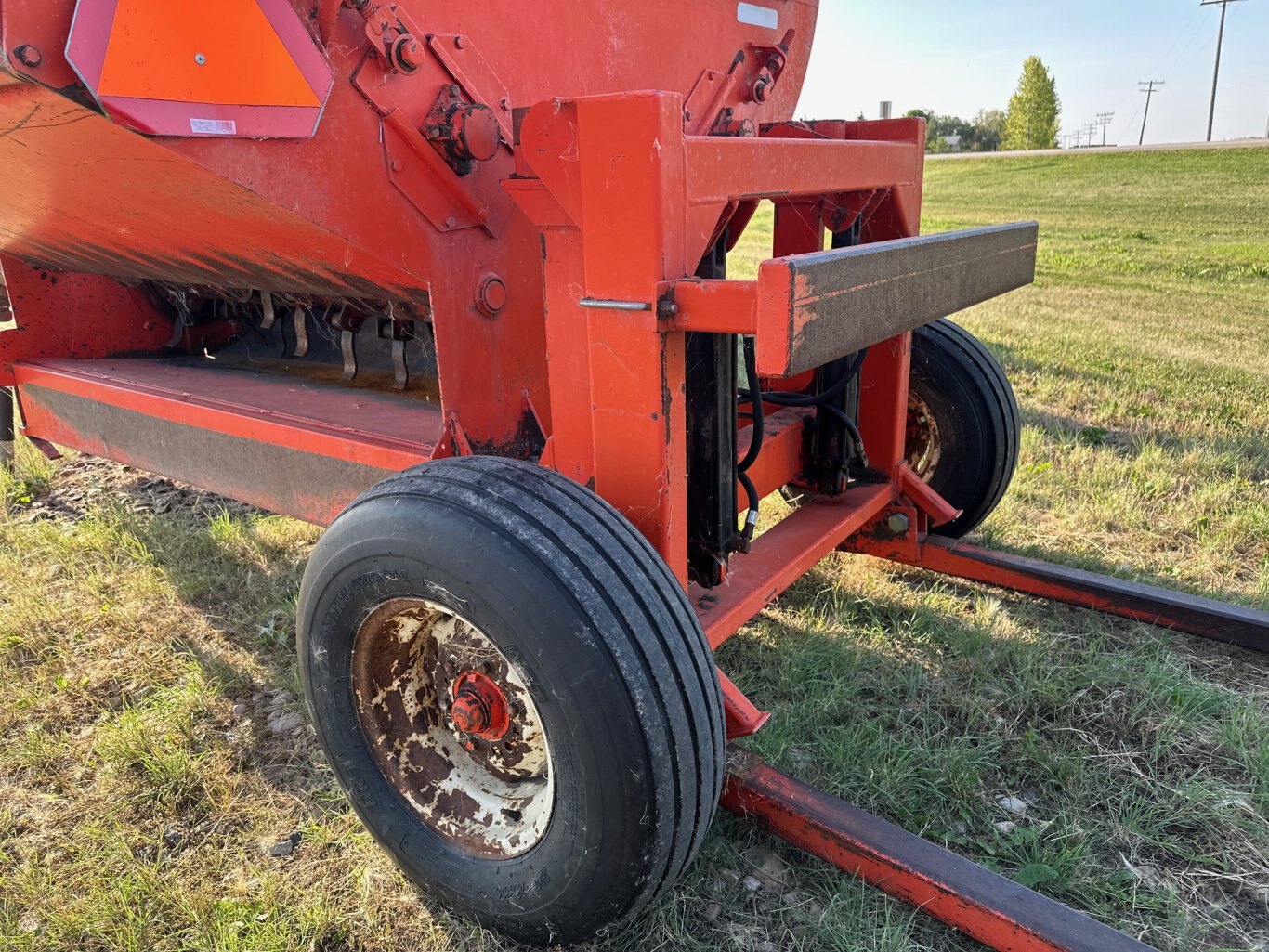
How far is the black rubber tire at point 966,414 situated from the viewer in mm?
3162

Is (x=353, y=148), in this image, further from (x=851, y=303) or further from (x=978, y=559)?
(x=978, y=559)

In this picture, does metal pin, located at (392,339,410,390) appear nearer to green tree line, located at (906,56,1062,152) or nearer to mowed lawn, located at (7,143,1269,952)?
mowed lawn, located at (7,143,1269,952)

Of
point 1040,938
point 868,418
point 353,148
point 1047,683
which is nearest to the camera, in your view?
point 1040,938

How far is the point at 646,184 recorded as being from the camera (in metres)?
1.70

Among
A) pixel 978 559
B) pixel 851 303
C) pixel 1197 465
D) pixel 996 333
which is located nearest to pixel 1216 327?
pixel 996 333

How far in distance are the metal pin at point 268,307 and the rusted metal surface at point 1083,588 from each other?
7.83 ft

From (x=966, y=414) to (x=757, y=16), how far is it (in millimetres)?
1513

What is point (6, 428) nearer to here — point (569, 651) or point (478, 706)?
point (478, 706)

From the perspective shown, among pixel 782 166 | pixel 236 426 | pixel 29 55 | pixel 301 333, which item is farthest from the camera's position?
pixel 301 333

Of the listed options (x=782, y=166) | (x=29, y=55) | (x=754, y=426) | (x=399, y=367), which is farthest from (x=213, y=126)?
(x=399, y=367)

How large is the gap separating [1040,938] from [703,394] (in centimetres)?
128

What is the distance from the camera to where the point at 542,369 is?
2.57 m

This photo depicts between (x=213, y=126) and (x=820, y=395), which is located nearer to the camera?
(x=213, y=126)

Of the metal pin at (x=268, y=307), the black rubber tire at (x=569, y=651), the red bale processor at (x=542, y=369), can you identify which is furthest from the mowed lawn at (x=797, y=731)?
the metal pin at (x=268, y=307)
